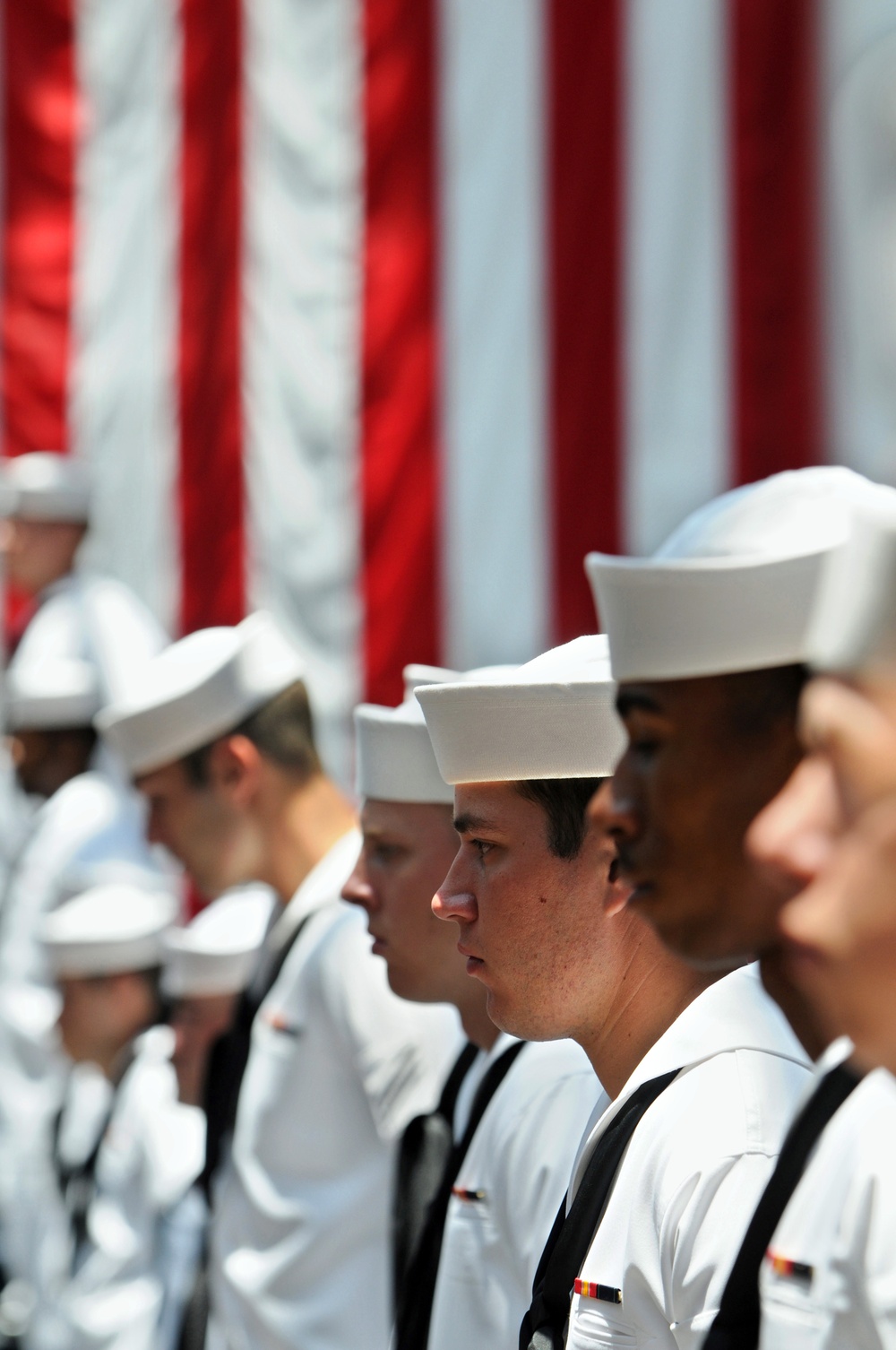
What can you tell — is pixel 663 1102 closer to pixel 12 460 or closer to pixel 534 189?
pixel 534 189

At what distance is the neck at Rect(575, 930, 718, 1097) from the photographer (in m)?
1.65

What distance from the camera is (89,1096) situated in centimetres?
446

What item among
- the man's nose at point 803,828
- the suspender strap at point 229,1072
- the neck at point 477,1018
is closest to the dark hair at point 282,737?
the suspender strap at point 229,1072

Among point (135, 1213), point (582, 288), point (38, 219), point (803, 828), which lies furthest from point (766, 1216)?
point (38, 219)

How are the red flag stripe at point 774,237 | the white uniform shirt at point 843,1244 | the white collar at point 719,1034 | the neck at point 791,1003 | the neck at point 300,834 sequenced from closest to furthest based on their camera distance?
the white uniform shirt at point 843,1244 < the neck at point 791,1003 < the white collar at point 719,1034 < the neck at point 300,834 < the red flag stripe at point 774,237

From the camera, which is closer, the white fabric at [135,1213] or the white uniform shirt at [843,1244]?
the white uniform shirt at [843,1244]

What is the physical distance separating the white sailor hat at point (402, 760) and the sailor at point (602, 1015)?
0.54 m

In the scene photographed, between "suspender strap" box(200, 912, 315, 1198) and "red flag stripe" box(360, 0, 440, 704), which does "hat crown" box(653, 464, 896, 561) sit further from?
"red flag stripe" box(360, 0, 440, 704)

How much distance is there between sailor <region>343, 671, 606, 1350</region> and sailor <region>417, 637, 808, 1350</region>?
0.88 feet

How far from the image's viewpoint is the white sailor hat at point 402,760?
240 centimetres

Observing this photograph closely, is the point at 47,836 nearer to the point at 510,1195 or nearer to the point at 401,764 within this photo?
the point at 401,764

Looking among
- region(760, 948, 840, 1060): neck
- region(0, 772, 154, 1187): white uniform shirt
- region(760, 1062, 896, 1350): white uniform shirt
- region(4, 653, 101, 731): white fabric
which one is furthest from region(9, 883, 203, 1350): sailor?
region(760, 1062, 896, 1350): white uniform shirt

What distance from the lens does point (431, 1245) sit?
219 cm

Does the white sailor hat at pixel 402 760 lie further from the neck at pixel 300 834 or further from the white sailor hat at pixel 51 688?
the white sailor hat at pixel 51 688
